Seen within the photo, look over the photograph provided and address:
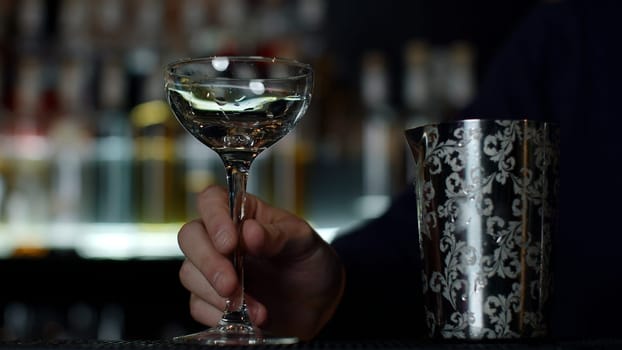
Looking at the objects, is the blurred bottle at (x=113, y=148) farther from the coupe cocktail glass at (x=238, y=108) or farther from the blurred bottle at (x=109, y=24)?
the coupe cocktail glass at (x=238, y=108)

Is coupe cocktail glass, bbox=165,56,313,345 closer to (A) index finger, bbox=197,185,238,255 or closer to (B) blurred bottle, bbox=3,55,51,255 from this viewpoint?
(A) index finger, bbox=197,185,238,255

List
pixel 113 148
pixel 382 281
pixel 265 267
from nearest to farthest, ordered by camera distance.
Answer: pixel 265 267 < pixel 382 281 < pixel 113 148

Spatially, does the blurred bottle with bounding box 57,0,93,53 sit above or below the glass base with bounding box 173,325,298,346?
above

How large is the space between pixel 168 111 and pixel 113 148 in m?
0.19

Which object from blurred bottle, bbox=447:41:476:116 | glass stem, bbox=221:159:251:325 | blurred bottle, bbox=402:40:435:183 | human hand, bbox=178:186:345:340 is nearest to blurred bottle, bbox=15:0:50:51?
blurred bottle, bbox=402:40:435:183

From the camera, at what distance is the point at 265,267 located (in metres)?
0.69

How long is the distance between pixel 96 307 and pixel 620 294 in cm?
139

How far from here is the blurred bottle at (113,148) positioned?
7.64 ft

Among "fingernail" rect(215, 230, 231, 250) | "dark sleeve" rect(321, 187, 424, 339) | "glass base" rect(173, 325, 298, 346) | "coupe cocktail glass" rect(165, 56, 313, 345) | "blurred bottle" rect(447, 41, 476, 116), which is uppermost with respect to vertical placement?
"blurred bottle" rect(447, 41, 476, 116)

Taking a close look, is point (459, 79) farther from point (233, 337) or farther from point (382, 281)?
point (233, 337)

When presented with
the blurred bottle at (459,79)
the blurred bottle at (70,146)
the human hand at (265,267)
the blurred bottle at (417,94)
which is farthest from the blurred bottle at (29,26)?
the human hand at (265,267)

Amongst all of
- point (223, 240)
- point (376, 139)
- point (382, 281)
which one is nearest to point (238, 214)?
point (223, 240)

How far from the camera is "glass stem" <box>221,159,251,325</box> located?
56cm

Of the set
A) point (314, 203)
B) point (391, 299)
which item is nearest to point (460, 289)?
point (391, 299)
